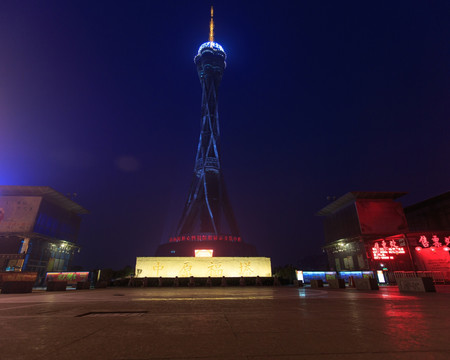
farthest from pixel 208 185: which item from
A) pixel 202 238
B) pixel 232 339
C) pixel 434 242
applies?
pixel 232 339

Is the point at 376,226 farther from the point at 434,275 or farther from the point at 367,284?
the point at 367,284

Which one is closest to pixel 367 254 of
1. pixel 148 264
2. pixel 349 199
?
pixel 349 199

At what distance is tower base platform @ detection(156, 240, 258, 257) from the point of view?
56062 mm

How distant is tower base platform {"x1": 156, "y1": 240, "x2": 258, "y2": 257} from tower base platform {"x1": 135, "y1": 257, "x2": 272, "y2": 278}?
25.9m

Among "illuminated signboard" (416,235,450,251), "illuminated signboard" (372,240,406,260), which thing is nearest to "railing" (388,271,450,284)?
"illuminated signboard" (416,235,450,251)

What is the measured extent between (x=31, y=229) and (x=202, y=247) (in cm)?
3300

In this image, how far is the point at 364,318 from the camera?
184 inches

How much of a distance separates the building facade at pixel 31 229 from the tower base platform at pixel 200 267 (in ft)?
71.2

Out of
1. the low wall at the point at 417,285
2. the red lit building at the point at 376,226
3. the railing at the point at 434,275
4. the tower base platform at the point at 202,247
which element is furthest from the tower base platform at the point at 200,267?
the tower base platform at the point at 202,247

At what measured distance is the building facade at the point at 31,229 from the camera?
37156 mm

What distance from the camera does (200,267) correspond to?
30.0 m

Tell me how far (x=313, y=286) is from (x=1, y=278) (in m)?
29.6

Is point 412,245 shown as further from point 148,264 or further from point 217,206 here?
point 217,206

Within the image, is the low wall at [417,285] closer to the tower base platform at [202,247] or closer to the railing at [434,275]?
the railing at [434,275]
